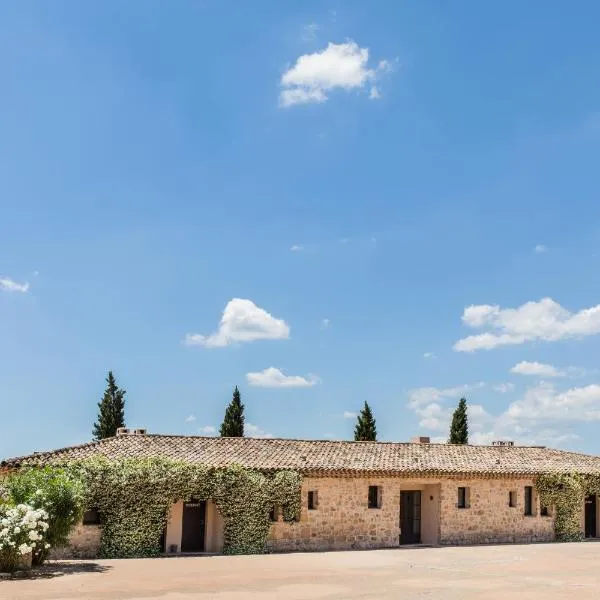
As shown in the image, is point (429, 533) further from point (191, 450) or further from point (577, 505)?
point (191, 450)

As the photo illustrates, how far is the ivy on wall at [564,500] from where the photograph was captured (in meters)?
35.4

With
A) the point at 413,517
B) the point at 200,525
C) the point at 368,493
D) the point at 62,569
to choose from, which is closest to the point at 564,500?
the point at 413,517

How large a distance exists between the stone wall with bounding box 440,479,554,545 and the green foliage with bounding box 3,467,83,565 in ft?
52.0

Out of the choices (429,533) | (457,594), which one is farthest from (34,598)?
(429,533)

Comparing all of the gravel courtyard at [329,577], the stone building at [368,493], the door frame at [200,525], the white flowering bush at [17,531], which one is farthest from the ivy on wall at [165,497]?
the white flowering bush at [17,531]

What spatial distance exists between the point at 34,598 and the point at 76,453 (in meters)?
11.3

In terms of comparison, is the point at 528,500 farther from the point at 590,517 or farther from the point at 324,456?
the point at 324,456

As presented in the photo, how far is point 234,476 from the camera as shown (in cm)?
2923

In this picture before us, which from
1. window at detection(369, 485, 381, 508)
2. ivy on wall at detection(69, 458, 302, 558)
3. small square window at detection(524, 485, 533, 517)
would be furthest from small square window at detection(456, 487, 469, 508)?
ivy on wall at detection(69, 458, 302, 558)

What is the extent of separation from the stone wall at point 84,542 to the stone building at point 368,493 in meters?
0.03

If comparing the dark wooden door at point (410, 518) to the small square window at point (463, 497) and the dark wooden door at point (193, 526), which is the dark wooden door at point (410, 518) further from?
the dark wooden door at point (193, 526)

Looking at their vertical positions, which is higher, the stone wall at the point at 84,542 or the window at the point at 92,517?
the window at the point at 92,517

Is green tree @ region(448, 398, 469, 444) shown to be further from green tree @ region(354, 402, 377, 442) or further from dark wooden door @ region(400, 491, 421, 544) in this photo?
dark wooden door @ region(400, 491, 421, 544)

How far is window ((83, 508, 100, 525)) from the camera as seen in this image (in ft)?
89.2
